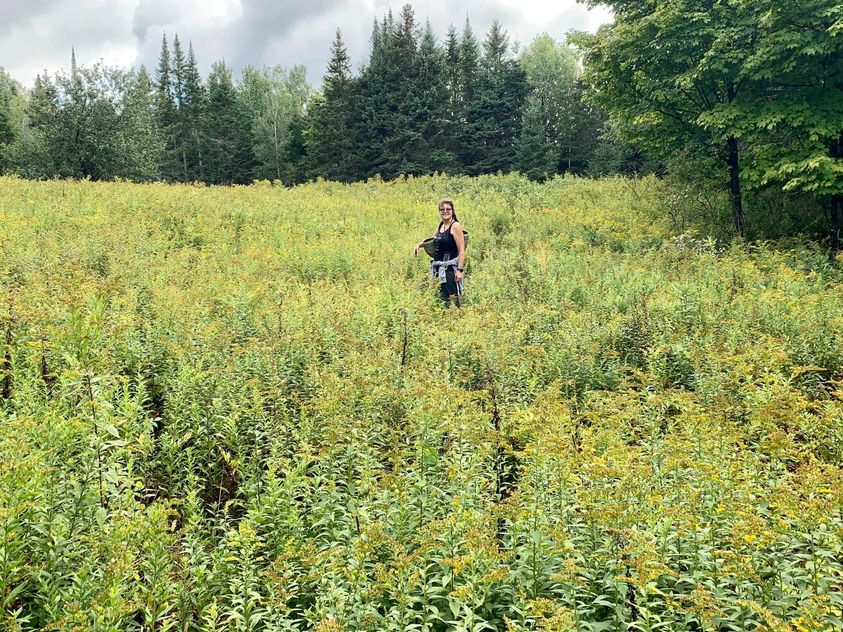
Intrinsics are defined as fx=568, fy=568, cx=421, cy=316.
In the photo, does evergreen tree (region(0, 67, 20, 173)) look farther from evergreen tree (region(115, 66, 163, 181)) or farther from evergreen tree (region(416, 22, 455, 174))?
evergreen tree (region(416, 22, 455, 174))

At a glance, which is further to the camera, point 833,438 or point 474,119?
point 474,119

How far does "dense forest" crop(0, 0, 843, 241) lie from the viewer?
501 inches

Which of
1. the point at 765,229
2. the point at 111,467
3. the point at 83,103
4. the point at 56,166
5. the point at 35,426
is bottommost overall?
the point at 111,467

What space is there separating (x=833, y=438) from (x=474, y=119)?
46.8 meters

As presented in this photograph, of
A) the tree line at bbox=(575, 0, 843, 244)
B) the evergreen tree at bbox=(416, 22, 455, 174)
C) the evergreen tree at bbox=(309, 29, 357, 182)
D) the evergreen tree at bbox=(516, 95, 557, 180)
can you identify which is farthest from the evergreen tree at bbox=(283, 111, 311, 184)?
the tree line at bbox=(575, 0, 843, 244)

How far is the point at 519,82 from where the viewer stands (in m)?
48.5

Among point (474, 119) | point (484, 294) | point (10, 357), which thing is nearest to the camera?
point (10, 357)

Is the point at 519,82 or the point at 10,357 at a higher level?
the point at 519,82

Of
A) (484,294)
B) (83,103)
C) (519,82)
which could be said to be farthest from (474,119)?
(484,294)

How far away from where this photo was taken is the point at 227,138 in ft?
182

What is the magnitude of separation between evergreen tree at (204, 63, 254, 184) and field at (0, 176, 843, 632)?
4808 cm

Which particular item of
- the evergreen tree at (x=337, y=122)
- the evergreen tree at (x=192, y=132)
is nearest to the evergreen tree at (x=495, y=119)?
the evergreen tree at (x=337, y=122)

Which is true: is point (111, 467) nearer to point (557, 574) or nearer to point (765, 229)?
point (557, 574)

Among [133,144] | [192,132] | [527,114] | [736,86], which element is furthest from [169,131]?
[736,86]
